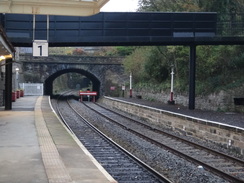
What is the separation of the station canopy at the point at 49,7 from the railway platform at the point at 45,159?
436cm

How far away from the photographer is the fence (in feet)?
161

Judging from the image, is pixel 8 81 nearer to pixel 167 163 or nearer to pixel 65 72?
pixel 167 163

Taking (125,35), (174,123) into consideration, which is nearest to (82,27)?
(125,35)

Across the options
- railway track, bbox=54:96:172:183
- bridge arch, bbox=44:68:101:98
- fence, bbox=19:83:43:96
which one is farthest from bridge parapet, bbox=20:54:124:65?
railway track, bbox=54:96:172:183

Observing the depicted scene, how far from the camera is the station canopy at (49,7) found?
13.0 m

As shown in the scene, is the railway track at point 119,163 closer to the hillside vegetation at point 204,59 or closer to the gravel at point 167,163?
the gravel at point 167,163

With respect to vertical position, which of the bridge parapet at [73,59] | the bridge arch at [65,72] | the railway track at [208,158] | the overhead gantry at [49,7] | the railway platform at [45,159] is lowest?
the railway track at [208,158]

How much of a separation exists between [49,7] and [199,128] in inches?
298

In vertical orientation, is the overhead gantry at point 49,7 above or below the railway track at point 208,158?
above

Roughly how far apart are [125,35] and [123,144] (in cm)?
931

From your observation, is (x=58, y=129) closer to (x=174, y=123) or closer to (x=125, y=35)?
(x=174, y=123)

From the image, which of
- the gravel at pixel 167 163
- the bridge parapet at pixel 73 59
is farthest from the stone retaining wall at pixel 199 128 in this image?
the bridge parapet at pixel 73 59

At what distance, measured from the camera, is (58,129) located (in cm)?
1523

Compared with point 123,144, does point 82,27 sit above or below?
above
